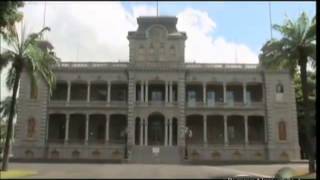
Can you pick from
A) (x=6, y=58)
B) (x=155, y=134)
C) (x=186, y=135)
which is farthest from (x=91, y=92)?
(x=6, y=58)

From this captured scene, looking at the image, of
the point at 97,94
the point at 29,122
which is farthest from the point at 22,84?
the point at 97,94

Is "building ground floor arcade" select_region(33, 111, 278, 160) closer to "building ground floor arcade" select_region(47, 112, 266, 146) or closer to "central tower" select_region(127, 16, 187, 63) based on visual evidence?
"building ground floor arcade" select_region(47, 112, 266, 146)

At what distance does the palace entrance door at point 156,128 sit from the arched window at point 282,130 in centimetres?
1452

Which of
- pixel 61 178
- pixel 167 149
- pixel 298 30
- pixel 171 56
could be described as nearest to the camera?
pixel 61 178

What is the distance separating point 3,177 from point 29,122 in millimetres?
33916

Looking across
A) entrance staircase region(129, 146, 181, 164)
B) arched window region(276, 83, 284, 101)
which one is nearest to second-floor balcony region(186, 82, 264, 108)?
arched window region(276, 83, 284, 101)

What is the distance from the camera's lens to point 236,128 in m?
68.6

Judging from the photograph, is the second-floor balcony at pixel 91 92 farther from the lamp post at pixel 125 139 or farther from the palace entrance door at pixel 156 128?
the palace entrance door at pixel 156 128

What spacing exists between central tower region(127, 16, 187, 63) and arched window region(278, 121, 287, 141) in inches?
580

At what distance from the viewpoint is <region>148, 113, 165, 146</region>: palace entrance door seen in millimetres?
65812

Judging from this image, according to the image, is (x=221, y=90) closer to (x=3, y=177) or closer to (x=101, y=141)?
(x=101, y=141)

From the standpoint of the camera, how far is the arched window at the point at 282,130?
212 ft

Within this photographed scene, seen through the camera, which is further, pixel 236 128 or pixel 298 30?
pixel 236 128

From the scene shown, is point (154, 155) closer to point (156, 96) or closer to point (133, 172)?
point (156, 96)
